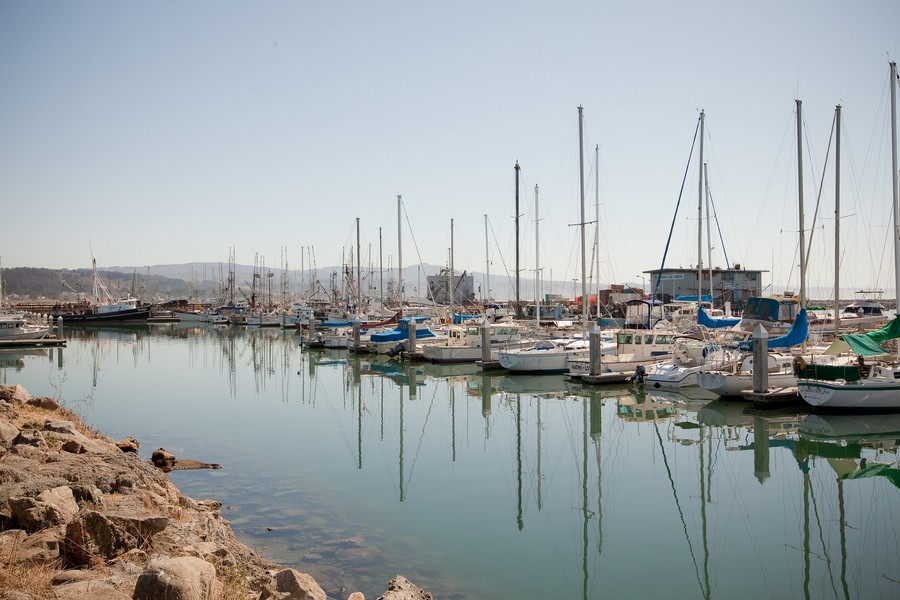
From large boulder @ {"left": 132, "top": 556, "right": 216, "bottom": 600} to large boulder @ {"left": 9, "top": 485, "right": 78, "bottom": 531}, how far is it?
2.80 metres

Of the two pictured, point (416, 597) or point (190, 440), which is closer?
point (416, 597)

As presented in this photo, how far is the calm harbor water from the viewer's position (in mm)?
11758

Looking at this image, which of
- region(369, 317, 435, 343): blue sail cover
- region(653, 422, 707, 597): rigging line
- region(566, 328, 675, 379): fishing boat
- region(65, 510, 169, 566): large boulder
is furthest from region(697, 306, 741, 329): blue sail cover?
region(65, 510, 169, 566): large boulder

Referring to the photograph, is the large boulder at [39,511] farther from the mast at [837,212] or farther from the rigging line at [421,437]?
the mast at [837,212]

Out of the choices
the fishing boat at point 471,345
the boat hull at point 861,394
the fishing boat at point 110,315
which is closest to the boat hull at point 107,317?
the fishing boat at point 110,315

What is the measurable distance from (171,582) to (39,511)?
332 cm

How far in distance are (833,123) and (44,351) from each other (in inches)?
2172

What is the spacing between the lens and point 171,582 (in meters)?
6.86

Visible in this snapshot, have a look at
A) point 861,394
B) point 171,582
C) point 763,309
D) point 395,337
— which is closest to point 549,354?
point 763,309

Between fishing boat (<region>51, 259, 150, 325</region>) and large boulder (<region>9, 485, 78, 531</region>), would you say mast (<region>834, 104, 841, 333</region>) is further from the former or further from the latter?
fishing boat (<region>51, 259, 150, 325</region>)

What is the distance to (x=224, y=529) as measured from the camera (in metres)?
11.9

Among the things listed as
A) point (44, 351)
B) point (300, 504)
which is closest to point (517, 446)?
point (300, 504)

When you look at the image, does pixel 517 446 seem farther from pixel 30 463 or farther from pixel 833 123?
pixel 833 123

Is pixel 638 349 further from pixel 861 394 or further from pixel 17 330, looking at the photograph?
pixel 17 330
